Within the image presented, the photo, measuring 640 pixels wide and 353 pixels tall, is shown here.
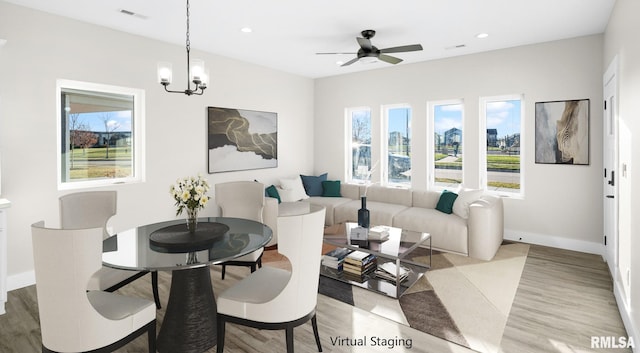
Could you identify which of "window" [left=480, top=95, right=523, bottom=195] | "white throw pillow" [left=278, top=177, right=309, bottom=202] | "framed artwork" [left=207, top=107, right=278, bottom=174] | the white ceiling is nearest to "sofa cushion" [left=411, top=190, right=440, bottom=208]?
"window" [left=480, top=95, right=523, bottom=195]

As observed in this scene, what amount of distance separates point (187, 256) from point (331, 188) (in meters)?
4.35

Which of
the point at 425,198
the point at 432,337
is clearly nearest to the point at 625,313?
the point at 432,337

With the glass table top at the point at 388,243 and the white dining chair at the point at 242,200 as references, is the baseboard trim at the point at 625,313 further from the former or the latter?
the white dining chair at the point at 242,200

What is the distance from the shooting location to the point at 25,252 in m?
3.49

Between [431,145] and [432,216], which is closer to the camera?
[432,216]

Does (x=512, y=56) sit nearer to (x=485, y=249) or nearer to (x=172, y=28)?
(x=485, y=249)

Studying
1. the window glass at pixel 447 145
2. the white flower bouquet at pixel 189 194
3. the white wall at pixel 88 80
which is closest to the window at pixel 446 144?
the window glass at pixel 447 145

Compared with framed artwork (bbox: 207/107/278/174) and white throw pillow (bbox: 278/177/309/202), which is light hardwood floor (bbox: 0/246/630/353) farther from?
white throw pillow (bbox: 278/177/309/202)

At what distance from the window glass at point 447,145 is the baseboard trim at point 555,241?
3.47 feet

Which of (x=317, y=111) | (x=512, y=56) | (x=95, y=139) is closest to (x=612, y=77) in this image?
(x=512, y=56)

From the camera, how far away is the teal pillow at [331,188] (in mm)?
6254

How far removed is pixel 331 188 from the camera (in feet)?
20.6

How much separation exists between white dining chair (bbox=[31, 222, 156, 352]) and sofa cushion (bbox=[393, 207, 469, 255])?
3722mm

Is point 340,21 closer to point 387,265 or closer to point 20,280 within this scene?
point 387,265
